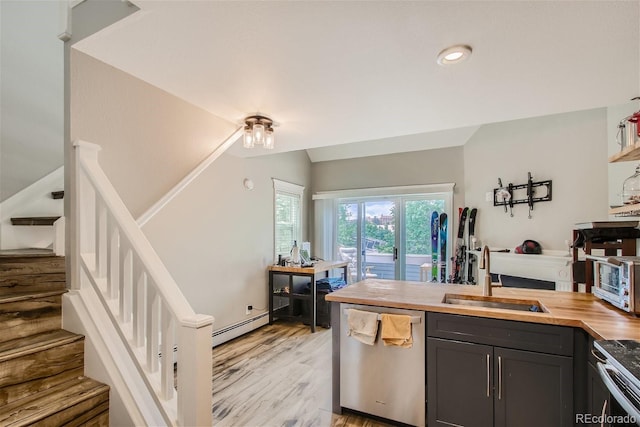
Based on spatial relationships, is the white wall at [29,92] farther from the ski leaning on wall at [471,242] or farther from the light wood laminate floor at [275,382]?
the ski leaning on wall at [471,242]

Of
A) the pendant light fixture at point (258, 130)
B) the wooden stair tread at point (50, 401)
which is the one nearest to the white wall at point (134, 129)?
the pendant light fixture at point (258, 130)

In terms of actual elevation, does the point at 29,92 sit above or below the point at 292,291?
above

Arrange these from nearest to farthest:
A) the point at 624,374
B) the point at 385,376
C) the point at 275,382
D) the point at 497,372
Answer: the point at 624,374 → the point at 497,372 → the point at 385,376 → the point at 275,382

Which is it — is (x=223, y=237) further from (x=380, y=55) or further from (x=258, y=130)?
(x=380, y=55)

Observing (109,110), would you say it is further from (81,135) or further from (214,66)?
(214,66)

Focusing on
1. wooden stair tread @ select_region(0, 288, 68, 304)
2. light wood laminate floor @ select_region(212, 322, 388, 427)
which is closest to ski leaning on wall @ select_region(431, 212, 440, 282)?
light wood laminate floor @ select_region(212, 322, 388, 427)

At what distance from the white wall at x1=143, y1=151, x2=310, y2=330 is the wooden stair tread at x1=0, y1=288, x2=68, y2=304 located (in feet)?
3.98

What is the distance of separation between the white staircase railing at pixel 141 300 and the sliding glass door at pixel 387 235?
423 cm

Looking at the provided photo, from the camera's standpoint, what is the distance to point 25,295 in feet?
4.89

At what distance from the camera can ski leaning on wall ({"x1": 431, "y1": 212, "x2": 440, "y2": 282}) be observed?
4805mm

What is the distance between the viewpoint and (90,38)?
1440mm

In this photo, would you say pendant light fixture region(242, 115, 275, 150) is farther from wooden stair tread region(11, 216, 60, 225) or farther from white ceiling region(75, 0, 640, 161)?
wooden stair tread region(11, 216, 60, 225)

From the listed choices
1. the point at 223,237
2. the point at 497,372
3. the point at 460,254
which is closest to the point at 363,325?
the point at 497,372

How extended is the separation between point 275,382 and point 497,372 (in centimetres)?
182
